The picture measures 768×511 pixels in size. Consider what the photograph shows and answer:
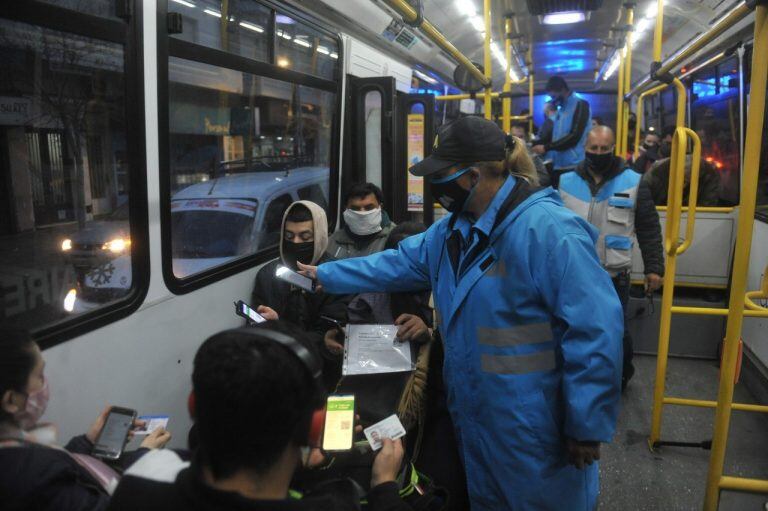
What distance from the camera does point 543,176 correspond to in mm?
3488

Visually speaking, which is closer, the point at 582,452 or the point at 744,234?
the point at 582,452

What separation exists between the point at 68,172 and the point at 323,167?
92.1 inches

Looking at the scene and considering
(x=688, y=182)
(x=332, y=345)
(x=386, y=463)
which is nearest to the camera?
(x=386, y=463)

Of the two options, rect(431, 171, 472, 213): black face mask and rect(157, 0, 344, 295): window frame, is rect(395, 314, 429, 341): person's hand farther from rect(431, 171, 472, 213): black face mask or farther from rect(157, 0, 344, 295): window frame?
rect(157, 0, 344, 295): window frame

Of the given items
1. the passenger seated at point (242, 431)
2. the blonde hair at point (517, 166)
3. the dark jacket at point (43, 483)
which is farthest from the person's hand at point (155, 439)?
the blonde hair at point (517, 166)

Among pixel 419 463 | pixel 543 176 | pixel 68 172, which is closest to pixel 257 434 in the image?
→ pixel 68 172

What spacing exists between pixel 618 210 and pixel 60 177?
318 centimetres

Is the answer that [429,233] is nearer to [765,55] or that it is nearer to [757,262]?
[765,55]

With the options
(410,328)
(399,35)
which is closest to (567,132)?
(399,35)

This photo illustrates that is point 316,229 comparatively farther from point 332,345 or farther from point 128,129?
point 128,129

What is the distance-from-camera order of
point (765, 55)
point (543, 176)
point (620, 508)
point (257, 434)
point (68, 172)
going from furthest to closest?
point (543, 176), point (620, 508), point (68, 172), point (765, 55), point (257, 434)

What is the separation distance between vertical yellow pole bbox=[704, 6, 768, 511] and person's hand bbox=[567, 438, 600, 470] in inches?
26.6

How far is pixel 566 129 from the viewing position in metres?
6.25

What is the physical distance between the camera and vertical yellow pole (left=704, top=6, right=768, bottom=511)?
6.01 feet
